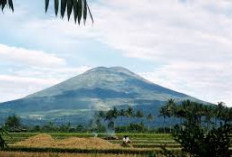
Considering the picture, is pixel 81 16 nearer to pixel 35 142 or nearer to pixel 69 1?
pixel 69 1

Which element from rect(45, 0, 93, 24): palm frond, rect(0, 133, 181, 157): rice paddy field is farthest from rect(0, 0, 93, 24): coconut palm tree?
rect(0, 133, 181, 157): rice paddy field

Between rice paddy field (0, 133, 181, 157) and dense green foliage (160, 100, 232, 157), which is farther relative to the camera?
rice paddy field (0, 133, 181, 157)

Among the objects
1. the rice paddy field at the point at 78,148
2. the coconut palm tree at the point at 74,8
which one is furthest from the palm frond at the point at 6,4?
the rice paddy field at the point at 78,148

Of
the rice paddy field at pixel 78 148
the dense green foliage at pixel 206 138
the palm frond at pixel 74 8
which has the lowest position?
the rice paddy field at pixel 78 148

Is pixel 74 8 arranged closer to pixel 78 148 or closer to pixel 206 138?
pixel 206 138

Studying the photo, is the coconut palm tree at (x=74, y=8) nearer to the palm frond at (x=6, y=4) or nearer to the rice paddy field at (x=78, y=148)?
the palm frond at (x=6, y=4)

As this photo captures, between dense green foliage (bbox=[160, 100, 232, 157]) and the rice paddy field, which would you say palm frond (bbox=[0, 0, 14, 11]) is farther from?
the rice paddy field

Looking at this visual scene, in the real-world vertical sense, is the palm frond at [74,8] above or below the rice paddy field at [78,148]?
above

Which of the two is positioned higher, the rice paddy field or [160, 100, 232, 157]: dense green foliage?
[160, 100, 232, 157]: dense green foliage

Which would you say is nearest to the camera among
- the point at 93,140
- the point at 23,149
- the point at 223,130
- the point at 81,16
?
the point at 81,16

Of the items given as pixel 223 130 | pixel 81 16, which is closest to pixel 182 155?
pixel 223 130

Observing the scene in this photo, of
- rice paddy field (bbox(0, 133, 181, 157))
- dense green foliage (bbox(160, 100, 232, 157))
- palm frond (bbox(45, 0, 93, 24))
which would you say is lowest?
rice paddy field (bbox(0, 133, 181, 157))

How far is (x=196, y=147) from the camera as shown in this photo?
46.0ft

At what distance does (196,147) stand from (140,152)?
3312cm
